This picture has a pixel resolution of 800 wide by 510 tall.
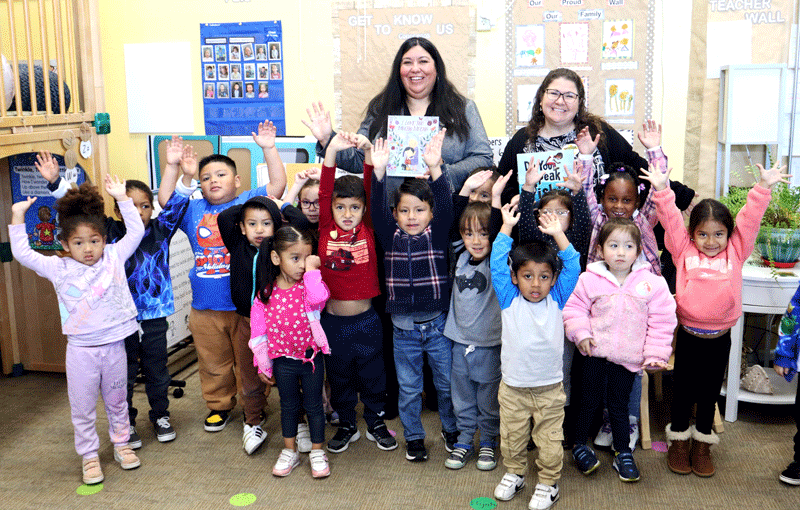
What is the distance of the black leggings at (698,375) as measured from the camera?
2764 mm

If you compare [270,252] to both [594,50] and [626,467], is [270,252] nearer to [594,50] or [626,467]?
[626,467]

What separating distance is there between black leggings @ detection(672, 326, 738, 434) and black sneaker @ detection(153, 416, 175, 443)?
7.26 ft

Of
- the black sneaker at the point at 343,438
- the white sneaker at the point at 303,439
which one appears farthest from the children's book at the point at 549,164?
the white sneaker at the point at 303,439

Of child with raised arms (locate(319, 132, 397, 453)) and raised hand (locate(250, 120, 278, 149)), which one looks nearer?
child with raised arms (locate(319, 132, 397, 453))

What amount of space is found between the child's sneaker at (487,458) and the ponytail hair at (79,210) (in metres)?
1.80

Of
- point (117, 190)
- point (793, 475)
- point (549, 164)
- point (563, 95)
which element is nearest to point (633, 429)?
point (793, 475)

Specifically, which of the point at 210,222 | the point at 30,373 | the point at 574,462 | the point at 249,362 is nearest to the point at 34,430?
the point at 30,373

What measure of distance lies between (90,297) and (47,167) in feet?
1.96

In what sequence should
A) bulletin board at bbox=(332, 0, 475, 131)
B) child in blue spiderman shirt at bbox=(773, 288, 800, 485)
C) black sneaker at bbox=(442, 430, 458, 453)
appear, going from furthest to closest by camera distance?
bulletin board at bbox=(332, 0, 475, 131) < black sneaker at bbox=(442, 430, 458, 453) < child in blue spiderman shirt at bbox=(773, 288, 800, 485)

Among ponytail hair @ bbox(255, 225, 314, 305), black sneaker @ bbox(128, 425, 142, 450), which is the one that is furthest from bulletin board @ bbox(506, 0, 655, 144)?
black sneaker @ bbox(128, 425, 142, 450)

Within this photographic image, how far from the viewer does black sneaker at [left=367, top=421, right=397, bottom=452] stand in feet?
10.00

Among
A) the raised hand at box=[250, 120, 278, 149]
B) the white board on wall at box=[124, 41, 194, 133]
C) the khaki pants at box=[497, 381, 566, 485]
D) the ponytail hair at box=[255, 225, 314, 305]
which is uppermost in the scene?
the white board on wall at box=[124, 41, 194, 133]

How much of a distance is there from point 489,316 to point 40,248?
2590 mm

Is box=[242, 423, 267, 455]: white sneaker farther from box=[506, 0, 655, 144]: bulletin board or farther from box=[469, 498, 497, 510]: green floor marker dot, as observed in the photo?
box=[506, 0, 655, 144]: bulletin board
